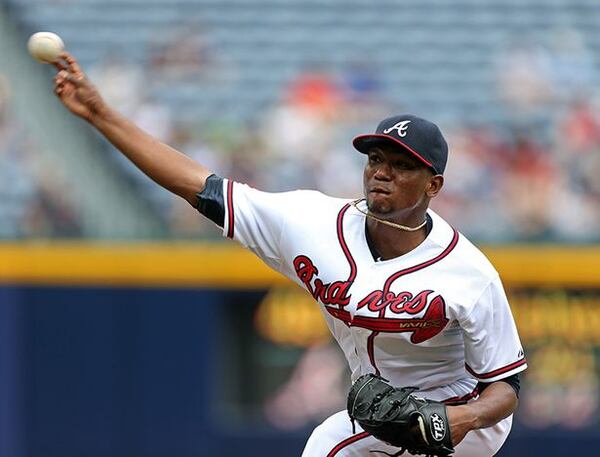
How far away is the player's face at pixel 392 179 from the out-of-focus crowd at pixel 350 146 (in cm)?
427

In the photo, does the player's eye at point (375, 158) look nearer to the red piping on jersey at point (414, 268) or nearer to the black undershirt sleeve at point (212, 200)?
the red piping on jersey at point (414, 268)

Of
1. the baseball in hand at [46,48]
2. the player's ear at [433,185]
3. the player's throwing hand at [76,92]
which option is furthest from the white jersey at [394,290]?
the baseball in hand at [46,48]

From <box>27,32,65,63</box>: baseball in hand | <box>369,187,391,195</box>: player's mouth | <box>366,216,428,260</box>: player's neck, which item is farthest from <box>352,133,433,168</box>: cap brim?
<box>27,32,65,63</box>: baseball in hand

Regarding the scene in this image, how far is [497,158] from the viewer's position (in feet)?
29.3

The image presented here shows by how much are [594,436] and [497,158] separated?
6.28ft

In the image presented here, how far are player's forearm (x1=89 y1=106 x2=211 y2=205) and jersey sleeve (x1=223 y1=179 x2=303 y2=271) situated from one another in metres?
0.18

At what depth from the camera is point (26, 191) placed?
9.37 m

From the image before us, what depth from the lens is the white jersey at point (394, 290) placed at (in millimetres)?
4312

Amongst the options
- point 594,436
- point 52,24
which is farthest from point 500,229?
point 52,24

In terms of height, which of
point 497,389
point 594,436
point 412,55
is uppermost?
point 412,55

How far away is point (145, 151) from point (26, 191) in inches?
208

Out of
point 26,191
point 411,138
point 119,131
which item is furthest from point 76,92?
point 26,191

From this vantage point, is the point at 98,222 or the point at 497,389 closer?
the point at 497,389

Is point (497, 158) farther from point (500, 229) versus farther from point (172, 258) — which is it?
point (172, 258)
